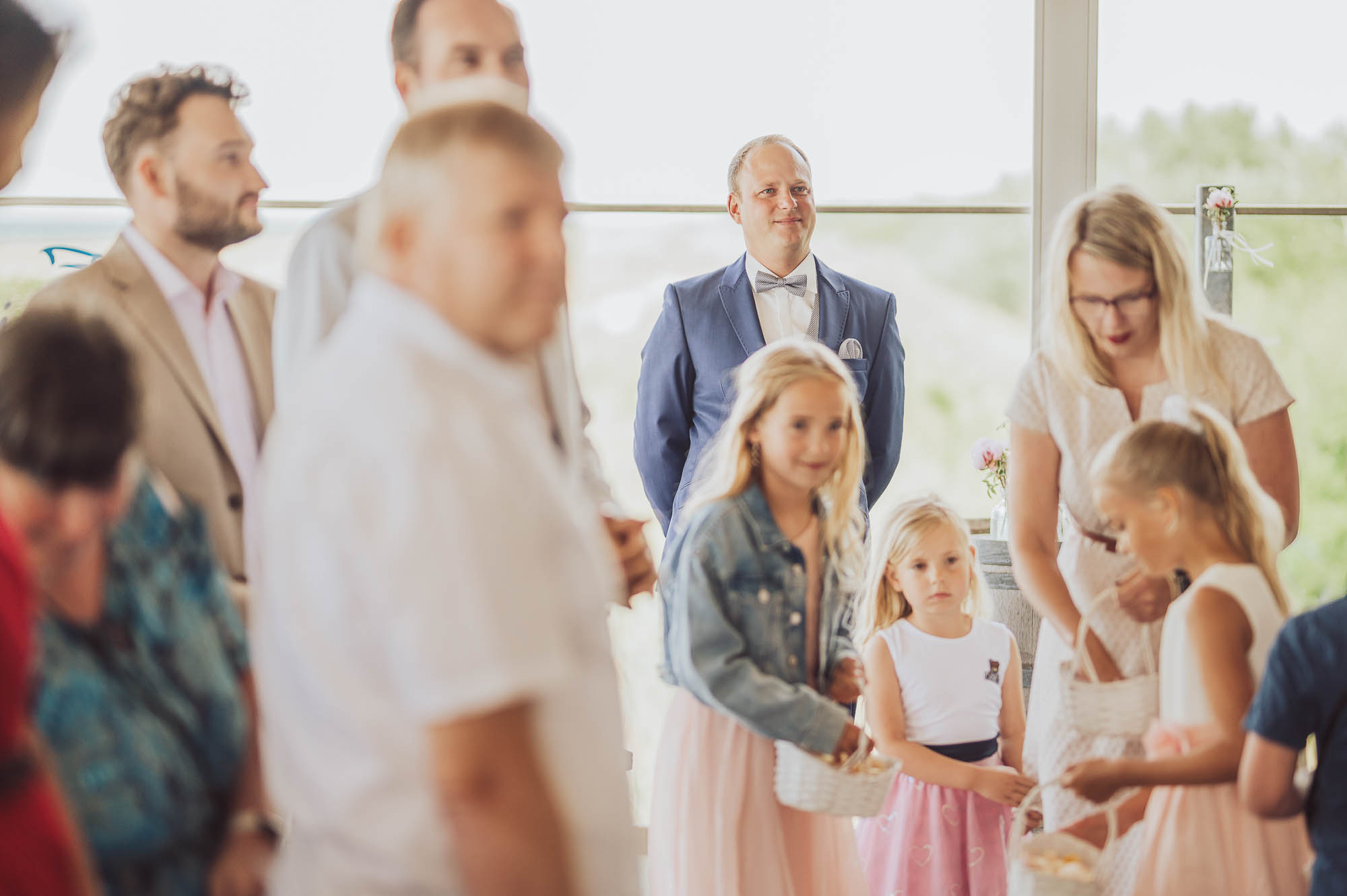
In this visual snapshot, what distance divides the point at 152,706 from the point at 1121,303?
1.64m

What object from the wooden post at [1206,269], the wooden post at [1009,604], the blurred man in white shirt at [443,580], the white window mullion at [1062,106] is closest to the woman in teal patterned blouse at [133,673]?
the blurred man in white shirt at [443,580]

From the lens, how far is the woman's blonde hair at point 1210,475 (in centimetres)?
191

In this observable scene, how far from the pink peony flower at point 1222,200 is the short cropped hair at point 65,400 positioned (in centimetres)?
384

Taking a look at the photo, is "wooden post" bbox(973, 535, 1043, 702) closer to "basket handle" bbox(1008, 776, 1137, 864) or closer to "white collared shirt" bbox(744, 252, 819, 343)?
"white collared shirt" bbox(744, 252, 819, 343)

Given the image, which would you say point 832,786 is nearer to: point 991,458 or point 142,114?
point 142,114

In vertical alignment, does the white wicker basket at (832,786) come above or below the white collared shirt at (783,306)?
below

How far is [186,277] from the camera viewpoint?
1.81m

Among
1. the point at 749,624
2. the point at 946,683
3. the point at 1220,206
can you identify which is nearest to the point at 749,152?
the point at 946,683

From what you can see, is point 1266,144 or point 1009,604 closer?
point 1009,604

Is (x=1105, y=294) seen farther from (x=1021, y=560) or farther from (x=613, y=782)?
(x=613, y=782)

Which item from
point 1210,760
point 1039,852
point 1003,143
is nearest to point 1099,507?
point 1210,760

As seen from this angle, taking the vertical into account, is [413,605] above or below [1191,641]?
above

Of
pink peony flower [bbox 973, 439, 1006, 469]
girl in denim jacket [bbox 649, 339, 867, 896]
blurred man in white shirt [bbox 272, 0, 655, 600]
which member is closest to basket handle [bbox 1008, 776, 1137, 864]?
girl in denim jacket [bbox 649, 339, 867, 896]

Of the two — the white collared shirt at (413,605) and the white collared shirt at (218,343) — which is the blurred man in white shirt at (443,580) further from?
the white collared shirt at (218,343)
